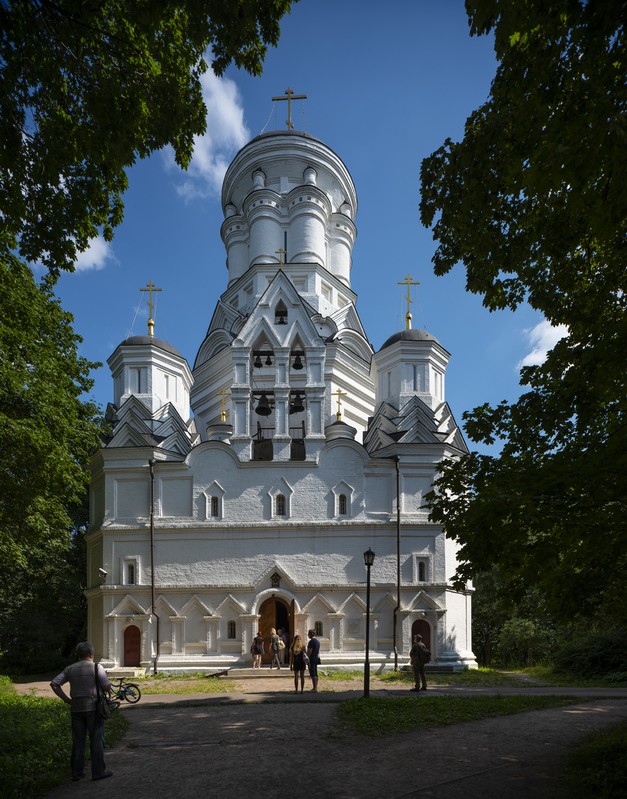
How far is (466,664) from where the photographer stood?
24.7 meters

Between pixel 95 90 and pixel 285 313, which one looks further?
pixel 285 313

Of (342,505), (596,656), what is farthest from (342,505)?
(596,656)

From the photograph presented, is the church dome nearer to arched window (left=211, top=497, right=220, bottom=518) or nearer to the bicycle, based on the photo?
arched window (left=211, top=497, right=220, bottom=518)

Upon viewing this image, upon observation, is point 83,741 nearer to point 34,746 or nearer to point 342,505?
point 34,746

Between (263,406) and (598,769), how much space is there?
21.0 m

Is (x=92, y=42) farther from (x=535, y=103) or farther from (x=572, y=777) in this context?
(x=572, y=777)

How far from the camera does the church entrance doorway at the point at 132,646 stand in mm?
24097

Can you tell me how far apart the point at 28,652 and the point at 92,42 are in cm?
3005

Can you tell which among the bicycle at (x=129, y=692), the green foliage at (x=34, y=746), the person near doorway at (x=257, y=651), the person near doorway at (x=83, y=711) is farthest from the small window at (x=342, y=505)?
the person near doorway at (x=83, y=711)

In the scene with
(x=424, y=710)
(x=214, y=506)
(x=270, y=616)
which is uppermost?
(x=214, y=506)

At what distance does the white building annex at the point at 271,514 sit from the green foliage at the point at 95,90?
1729 centimetres

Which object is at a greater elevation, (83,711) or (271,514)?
(271,514)

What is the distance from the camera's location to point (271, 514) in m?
25.0

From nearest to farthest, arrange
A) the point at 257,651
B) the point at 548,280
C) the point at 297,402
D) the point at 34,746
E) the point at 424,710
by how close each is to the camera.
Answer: the point at 34,746 → the point at 548,280 → the point at 424,710 → the point at 257,651 → the point at 297,402
